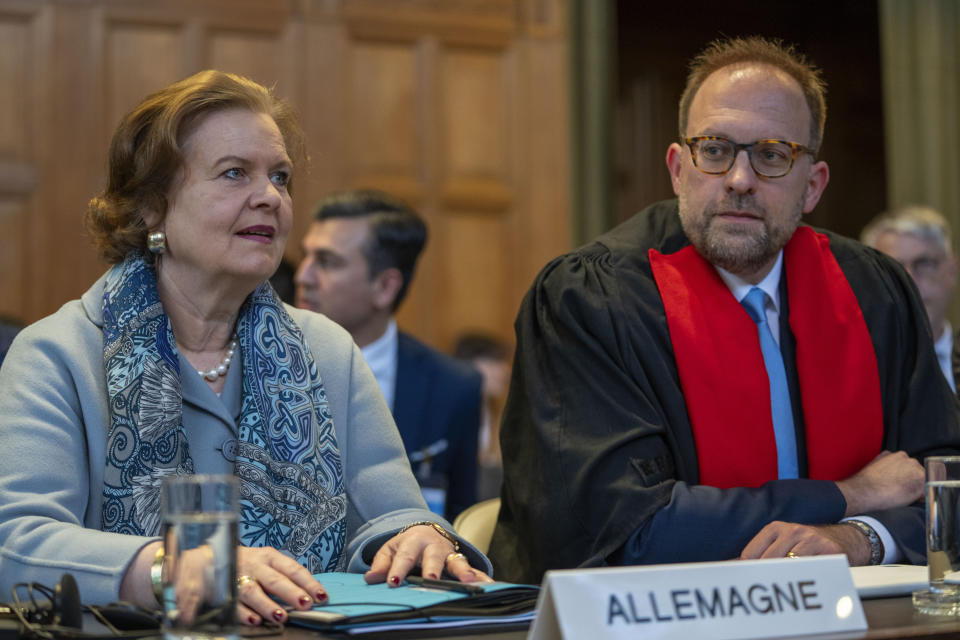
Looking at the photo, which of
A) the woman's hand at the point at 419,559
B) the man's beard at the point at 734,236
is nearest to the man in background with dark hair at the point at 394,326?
the man's beard at the point at 734,236

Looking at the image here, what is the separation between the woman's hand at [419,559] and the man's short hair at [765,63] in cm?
112

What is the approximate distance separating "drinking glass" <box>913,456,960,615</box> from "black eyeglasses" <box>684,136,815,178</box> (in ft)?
3.37

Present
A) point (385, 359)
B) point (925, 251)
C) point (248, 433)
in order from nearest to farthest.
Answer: point (248, 433) < point (385, 359) < point (925, 251)

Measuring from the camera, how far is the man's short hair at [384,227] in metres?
4.18

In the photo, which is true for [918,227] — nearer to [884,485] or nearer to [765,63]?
[765,63]

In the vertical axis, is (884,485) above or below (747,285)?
below

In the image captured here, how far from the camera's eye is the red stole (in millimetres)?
2254

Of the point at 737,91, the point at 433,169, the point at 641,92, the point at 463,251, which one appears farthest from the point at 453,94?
the point at 737,91

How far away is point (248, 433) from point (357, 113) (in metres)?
3.91

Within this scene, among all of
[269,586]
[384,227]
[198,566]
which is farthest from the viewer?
[384,227]

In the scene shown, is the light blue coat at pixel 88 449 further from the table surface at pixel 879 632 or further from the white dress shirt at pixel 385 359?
the white dress shirt at pixel 385 359

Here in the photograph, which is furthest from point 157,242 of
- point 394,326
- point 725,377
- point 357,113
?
point 357,113

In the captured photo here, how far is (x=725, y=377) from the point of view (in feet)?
7.55

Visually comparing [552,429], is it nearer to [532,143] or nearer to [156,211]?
[156,211]
